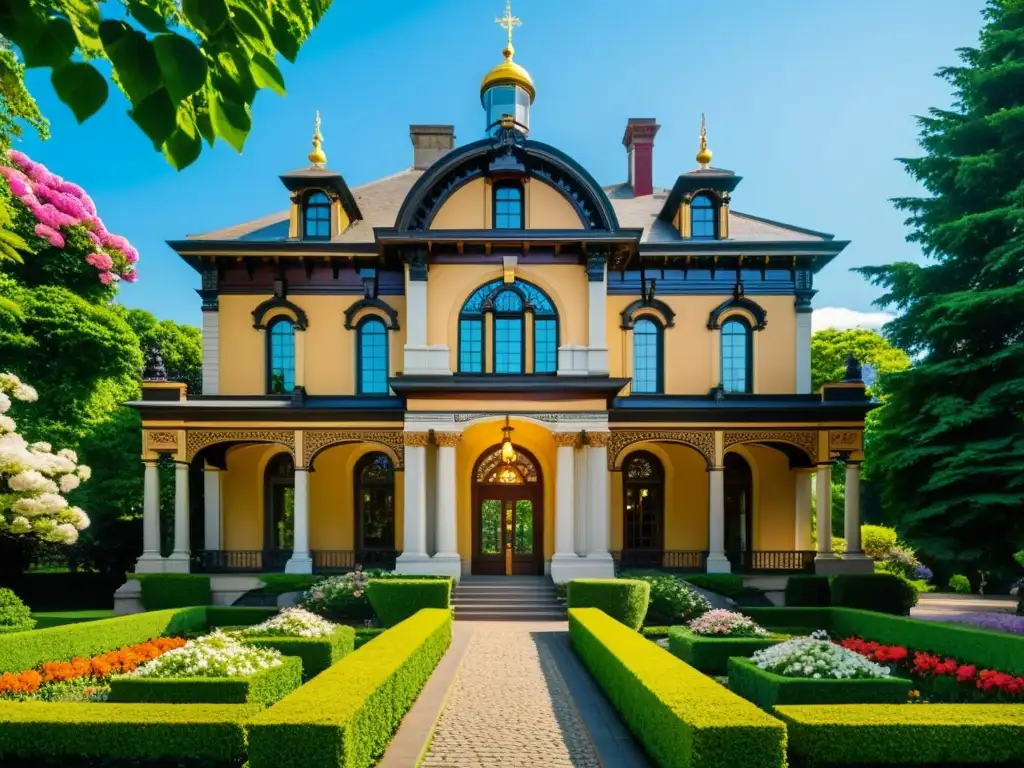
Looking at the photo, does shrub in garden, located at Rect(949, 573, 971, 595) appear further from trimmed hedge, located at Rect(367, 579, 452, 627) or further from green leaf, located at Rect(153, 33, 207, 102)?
green leaf, located at Rect(153, 33, 207, 102)

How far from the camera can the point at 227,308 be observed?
74.8 feet

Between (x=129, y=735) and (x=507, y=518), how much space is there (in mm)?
16376

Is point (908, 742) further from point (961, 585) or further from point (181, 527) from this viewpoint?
point (961, 585)

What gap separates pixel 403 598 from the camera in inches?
631

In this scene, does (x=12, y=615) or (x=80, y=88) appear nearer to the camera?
(x=80, y=88)

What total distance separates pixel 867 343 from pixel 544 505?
29769mm

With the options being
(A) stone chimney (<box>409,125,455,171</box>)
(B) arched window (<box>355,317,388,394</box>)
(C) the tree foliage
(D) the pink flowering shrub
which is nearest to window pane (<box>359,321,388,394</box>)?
(B) arched window (<box>355,317,388,394</box>)

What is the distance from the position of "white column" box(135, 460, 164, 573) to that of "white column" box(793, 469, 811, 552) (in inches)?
749

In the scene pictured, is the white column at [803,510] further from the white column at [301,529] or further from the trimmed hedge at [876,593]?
the white column at [301,529]

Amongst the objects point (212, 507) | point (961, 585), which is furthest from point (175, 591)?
point (961, 585)

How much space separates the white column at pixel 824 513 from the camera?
2123cm

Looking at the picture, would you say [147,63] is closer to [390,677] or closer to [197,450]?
[390,677]

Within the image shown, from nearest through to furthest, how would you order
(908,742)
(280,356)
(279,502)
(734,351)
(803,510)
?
(908,742), (803,510), (280,356), (279,502), (734,351)

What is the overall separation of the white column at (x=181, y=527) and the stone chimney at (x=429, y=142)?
14817mm
